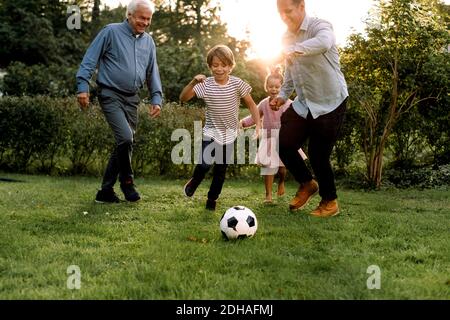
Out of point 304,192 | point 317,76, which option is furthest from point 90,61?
point 304,192

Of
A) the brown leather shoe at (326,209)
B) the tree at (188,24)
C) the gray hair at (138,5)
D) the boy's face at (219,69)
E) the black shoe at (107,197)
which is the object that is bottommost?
the black shoe at (107,197)

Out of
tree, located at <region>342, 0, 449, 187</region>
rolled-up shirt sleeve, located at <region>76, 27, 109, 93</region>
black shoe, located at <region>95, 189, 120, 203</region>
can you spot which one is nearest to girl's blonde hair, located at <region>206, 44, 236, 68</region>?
rolled-up shirt sleeve, located at <region>76, 27, 109, 93</region>

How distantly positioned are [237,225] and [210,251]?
0.49 meters

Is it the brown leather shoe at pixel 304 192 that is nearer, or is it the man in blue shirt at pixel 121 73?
the brown leather shoe at pixel 304 192

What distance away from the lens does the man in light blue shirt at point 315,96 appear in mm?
5309

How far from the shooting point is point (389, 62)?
8.27 metres

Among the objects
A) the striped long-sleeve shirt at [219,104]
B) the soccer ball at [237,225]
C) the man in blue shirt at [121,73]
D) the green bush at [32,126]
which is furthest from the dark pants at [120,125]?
the green bush at [32,126]

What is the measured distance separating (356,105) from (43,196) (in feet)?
15.6

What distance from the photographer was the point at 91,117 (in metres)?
10.0

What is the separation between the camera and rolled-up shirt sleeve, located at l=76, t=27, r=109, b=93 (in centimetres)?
585

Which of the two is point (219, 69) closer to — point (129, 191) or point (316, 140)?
point (316, 140)

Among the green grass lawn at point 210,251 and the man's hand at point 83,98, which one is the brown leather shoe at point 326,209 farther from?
the man's hand at point 83,98

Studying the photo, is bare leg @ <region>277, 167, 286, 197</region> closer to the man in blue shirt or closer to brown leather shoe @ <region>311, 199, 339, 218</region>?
brown leather shoe @ <region>311, 199, 339, 218</region>
